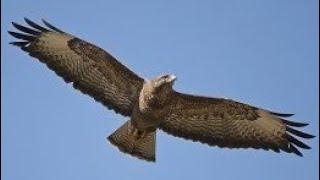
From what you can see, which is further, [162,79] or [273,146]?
[273,146]

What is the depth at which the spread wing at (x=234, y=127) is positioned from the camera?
41.1 ft

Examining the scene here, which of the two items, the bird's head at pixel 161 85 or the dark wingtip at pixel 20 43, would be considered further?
the dark wingtip at pixel 20 43

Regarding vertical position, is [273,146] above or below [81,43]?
below

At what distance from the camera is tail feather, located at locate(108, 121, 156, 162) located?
1216 centimetres

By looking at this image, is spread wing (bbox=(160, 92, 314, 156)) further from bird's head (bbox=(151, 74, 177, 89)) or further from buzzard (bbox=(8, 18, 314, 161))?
bird's head (bbox=(151, 74, 177, 89))

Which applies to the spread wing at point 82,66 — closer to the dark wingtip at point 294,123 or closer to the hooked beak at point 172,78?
the hooked beak at point 172,78

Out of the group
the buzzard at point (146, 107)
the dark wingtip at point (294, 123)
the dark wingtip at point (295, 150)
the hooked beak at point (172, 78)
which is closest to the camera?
the hooked beak at point (172, 78)

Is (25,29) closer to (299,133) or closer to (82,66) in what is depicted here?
(82,66)

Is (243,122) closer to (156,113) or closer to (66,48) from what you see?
(156,113)

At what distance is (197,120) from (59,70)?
93.9 inches

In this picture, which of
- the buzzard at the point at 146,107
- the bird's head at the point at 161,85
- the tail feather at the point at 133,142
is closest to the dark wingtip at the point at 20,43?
the buzzard at the point at 146,107

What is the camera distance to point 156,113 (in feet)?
38.9

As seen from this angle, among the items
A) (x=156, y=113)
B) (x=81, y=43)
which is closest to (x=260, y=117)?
(x=156, y=113)

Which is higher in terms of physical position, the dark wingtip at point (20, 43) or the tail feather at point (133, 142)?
the dark wingtip at point (20, 43)
